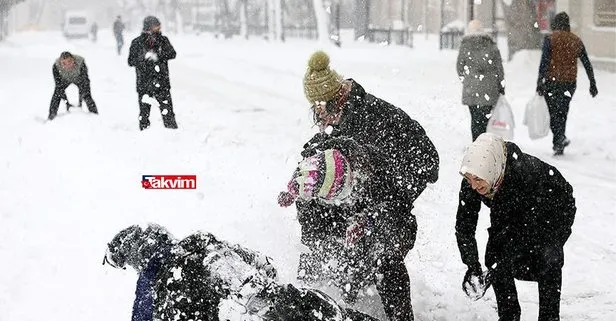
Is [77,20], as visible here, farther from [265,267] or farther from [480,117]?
[265,267]

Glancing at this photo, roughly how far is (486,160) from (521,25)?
1940 centimetres

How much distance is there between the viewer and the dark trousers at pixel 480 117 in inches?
405

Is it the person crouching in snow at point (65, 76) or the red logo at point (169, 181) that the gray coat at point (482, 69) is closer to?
the red logo at point (169, 181)

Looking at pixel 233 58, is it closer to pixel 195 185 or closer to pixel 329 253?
pixel 195 185

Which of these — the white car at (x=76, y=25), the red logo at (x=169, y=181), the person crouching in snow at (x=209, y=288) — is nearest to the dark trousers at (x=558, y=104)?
the red logo at (x=169, y=181)

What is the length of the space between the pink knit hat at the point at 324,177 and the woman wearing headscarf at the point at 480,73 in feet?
22.5

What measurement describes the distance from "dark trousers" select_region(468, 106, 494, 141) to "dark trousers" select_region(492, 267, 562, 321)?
20.2 ft

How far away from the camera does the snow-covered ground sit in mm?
5668

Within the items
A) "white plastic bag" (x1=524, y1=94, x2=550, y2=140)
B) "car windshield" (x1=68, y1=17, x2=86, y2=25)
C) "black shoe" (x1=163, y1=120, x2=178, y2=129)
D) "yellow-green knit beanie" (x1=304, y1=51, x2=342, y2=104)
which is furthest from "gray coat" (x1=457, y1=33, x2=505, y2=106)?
"car windshield" (x1=68, y1=17, x2=86, y2=25)

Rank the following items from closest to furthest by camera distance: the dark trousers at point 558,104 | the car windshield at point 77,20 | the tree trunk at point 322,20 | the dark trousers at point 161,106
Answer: the dark trousers at point 558,104
the dark trousers at point 161,106
the tree trunk at point 322,20
the car windshield at point 77,20

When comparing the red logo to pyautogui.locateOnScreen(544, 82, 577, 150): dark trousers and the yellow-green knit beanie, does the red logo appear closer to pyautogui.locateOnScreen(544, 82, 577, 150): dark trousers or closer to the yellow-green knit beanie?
the yellow-green knit beanie

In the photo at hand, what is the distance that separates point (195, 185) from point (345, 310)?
566 centimetres

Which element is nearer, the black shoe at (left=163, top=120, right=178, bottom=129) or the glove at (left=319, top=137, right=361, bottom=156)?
the glove at (left=319, top=137, right=361, bottom=156)

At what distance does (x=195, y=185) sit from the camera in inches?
335
